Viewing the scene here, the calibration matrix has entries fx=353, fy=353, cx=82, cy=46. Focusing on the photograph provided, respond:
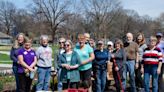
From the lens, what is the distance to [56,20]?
258 feet

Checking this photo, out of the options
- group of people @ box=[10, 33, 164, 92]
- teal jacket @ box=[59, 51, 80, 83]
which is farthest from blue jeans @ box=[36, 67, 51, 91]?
teal jacket @ box=[59, 51, 80, 83]

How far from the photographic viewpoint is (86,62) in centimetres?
909

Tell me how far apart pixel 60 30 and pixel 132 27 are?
68.4ft

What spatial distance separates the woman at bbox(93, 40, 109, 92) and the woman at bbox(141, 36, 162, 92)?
3.58 feet

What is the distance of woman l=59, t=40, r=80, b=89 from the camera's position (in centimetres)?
862

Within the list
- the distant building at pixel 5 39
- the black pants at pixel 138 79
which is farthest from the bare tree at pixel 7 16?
the black pants at pixel 138 79

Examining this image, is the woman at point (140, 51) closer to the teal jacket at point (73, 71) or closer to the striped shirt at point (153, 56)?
the striped shirt at point (153, 56)

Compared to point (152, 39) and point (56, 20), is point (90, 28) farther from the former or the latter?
point (152, 39)

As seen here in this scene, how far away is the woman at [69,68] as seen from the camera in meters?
8.62

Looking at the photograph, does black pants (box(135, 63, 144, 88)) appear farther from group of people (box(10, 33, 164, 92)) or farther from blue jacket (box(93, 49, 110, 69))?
blue jacket (box(93, 49, 110, 69))

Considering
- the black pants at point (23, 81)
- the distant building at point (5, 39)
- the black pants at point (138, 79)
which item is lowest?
the distant building at point (5, 39)

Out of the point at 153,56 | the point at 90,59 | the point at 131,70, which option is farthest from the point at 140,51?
the point at 90,59

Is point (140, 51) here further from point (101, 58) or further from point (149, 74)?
point (101, 58)

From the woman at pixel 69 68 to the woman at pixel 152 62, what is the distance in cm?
208
